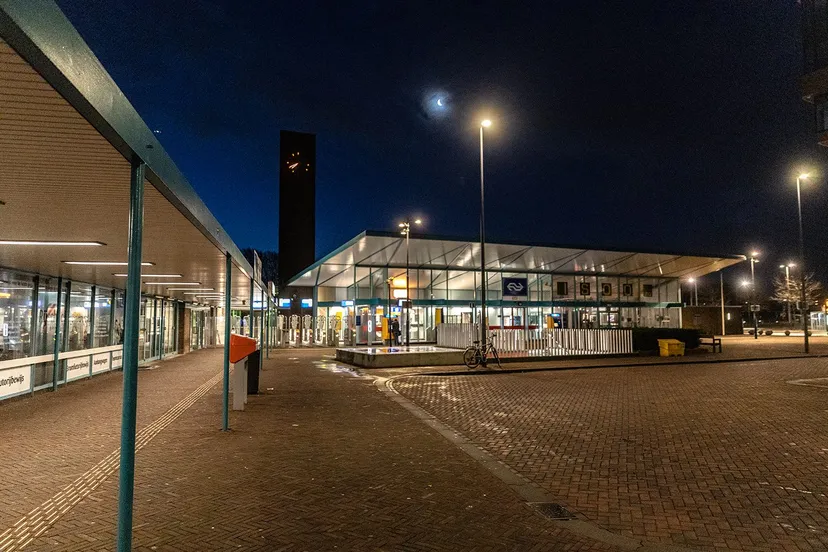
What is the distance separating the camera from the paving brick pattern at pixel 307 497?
475 centimetres

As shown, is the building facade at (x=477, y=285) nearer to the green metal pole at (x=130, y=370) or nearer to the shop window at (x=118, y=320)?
the shop window at (x=118, y=320)

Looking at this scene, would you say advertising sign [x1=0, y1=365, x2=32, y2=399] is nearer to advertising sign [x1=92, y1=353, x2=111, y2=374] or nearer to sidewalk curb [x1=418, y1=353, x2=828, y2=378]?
advertising sign [x1=92, y1=353, x2=111, y2=374]

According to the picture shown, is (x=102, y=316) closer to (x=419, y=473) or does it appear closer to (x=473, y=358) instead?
(x=473, y=358)

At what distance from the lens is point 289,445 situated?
324 inches

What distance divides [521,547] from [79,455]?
594cm

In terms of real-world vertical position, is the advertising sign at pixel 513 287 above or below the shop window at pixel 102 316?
above

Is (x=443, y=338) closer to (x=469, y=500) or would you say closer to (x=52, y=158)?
(x=469, y=500)

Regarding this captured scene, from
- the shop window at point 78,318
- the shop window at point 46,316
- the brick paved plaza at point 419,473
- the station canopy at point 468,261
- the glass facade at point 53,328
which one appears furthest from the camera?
the station canopy at point 468,261

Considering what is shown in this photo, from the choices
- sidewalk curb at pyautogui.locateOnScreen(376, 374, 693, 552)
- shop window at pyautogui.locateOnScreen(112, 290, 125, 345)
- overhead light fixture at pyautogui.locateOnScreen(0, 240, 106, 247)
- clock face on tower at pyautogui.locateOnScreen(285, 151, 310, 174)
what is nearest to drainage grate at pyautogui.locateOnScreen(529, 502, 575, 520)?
sidewalk curb at pyautogui.locateOnScreen(376, 374, 693, 552)

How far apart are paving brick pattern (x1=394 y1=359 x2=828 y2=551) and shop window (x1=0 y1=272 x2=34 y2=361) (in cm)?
883

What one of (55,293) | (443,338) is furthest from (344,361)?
(55,293)

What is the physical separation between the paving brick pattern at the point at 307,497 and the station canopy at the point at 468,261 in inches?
879

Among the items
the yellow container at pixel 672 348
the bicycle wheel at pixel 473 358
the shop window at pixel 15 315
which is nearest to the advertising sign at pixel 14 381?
the shop window at pixel 15 315

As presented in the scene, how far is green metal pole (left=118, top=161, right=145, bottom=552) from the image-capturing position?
403cm
